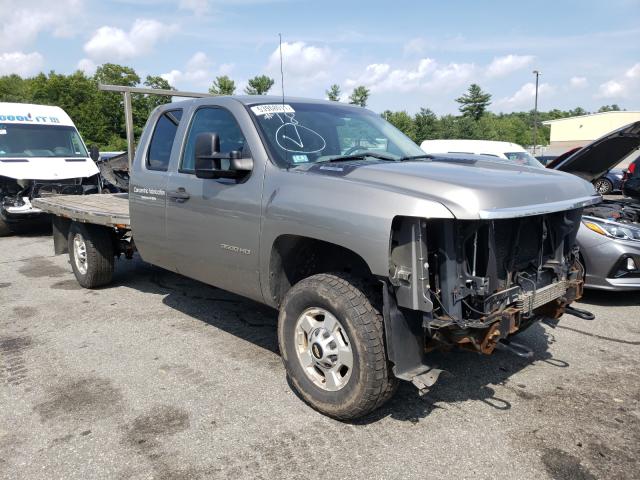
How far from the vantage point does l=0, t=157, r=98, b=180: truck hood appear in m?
10.4

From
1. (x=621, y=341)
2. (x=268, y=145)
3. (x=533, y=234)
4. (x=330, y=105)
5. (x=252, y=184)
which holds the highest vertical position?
(x=330, y=105)

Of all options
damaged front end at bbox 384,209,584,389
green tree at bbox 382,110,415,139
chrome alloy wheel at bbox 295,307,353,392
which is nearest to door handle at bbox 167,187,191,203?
chrome alloy wheel at bbox 295,307,353,392

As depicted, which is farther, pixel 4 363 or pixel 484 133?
pixel 484 133

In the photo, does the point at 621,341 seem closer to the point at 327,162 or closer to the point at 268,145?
the point at 327,162

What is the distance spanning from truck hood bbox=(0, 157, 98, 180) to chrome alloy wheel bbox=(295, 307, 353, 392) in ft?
29.1

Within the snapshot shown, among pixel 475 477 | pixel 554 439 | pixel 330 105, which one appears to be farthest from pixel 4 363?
pixel 554 439

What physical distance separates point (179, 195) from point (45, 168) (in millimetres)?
7723

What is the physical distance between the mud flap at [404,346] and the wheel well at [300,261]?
0.54 m

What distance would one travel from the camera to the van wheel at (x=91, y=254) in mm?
6289

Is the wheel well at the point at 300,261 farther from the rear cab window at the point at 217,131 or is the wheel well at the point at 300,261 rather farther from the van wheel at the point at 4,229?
the van wheel at the point at 4,229

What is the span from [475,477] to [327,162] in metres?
2.20

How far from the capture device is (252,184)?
12.6 feet

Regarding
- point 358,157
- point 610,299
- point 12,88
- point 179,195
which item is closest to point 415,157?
point 358,157

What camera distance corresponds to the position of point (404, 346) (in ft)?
10.1
